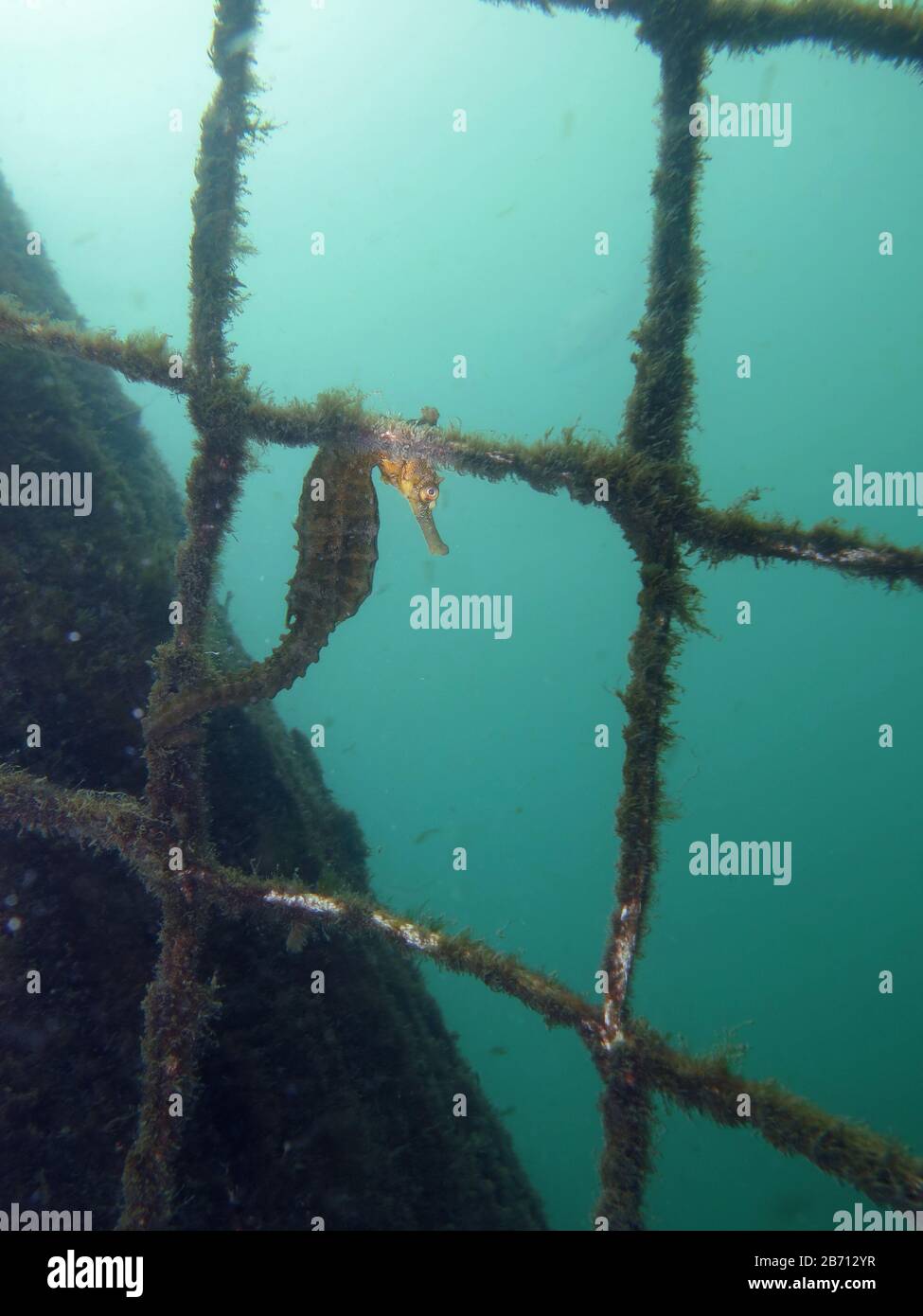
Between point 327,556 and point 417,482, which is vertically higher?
point 417,482

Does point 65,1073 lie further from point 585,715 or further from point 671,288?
point 585,715

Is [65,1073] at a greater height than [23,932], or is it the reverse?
[23,932]
